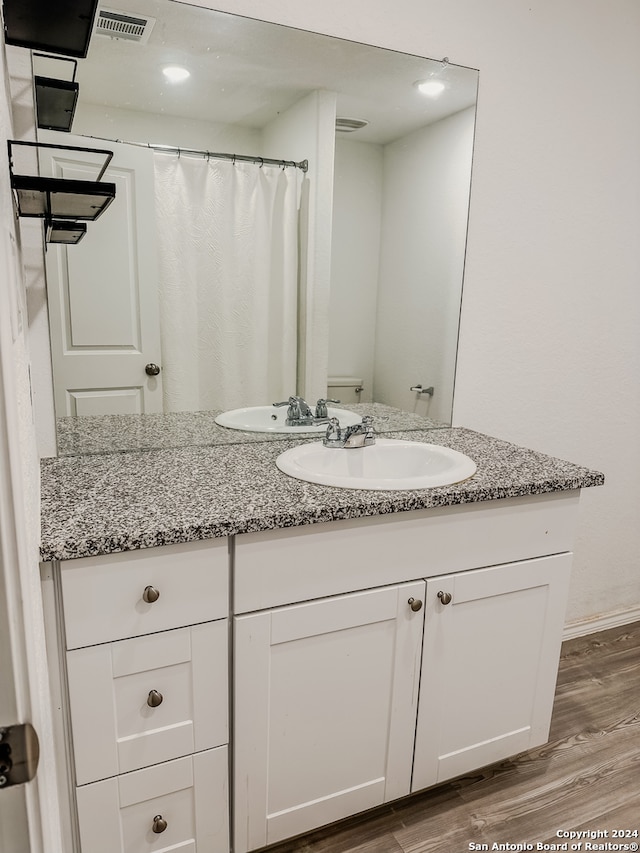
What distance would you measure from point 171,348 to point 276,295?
330 mm

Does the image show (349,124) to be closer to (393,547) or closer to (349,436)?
(349,436)

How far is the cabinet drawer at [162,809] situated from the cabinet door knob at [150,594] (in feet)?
1.20

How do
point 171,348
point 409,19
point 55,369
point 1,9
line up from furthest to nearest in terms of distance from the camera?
point 409,19
point 171,348
point 55,369
point 1,9

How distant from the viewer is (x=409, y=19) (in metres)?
1.68

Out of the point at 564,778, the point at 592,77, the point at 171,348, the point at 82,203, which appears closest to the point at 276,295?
the point at 171,348

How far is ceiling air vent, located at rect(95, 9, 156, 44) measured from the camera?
4.46ft

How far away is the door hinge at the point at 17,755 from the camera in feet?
1.66

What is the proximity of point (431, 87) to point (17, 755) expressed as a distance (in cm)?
187

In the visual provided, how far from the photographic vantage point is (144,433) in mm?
1591

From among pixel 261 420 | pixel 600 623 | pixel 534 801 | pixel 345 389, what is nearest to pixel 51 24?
pixel 261 420

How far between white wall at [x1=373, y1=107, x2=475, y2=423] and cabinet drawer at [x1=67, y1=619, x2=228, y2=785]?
3.24ft

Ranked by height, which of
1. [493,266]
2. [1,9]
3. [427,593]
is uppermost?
[1,9]

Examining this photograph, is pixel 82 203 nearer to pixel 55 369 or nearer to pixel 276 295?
pixel 55 369

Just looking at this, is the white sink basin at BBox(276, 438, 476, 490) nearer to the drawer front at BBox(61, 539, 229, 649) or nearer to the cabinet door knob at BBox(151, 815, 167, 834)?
the drawer front at BBox(61, 539, 229, 649)
